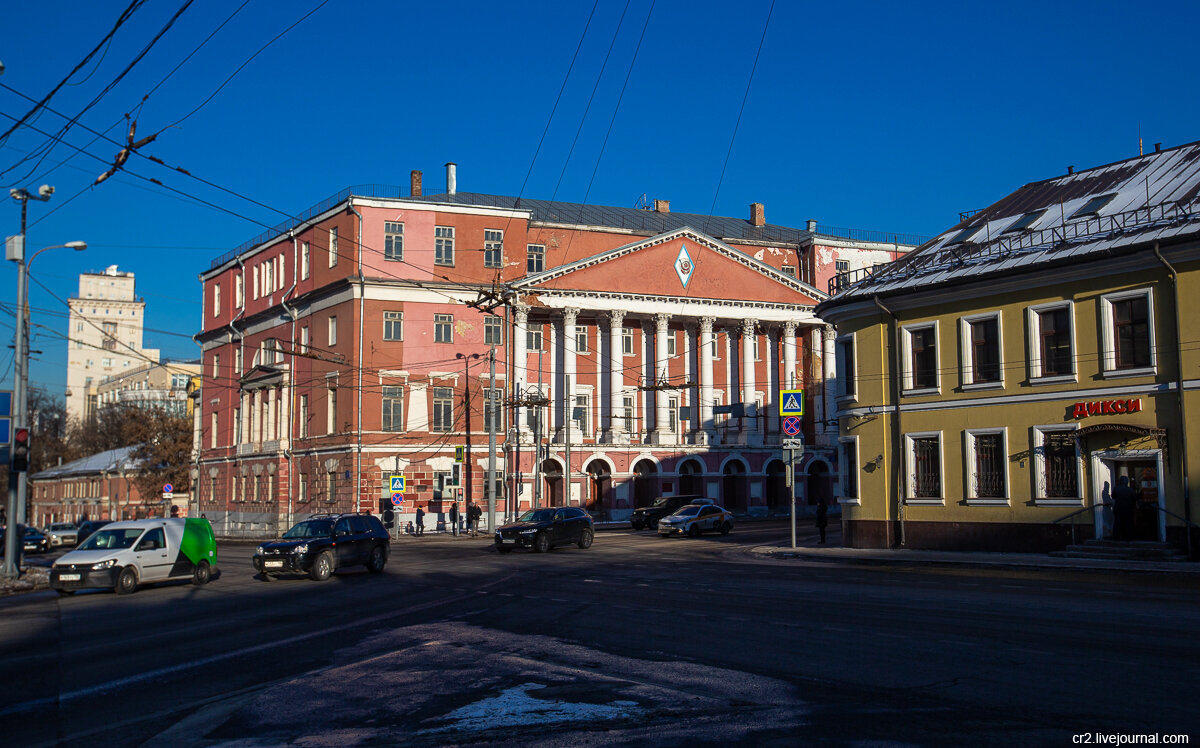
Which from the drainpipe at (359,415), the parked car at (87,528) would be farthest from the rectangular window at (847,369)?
the parked car at (87,528)

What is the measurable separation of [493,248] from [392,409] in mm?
11714

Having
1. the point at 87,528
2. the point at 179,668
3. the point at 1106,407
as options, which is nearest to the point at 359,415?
the point at 87,528

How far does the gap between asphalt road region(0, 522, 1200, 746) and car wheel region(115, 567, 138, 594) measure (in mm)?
1657

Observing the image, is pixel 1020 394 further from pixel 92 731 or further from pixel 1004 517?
pixel 92 731

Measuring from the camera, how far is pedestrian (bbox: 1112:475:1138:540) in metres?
26.3

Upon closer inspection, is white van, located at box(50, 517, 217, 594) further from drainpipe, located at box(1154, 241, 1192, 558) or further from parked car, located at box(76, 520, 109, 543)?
parked car, located at box(76, 520, 109, 543)

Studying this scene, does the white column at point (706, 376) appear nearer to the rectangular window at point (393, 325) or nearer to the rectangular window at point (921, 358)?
the rectangular window at point (393, 325)

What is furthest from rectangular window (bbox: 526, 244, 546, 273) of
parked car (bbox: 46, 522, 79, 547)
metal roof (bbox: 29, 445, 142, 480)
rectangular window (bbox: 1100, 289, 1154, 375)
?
metal roof (bbox: 29, 445, 142, 480)

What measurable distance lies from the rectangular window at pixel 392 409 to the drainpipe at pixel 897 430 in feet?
106

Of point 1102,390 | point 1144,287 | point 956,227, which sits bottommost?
point 1102,390

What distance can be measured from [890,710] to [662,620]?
6697 millimetres

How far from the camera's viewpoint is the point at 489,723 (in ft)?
27.9

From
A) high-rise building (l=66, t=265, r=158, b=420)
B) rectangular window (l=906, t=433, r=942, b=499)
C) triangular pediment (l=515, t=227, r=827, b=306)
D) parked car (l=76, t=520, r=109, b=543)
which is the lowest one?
parked car (l=76, t=520, r=109, b=543)

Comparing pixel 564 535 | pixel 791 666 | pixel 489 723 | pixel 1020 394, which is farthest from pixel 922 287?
pixel 489 723
